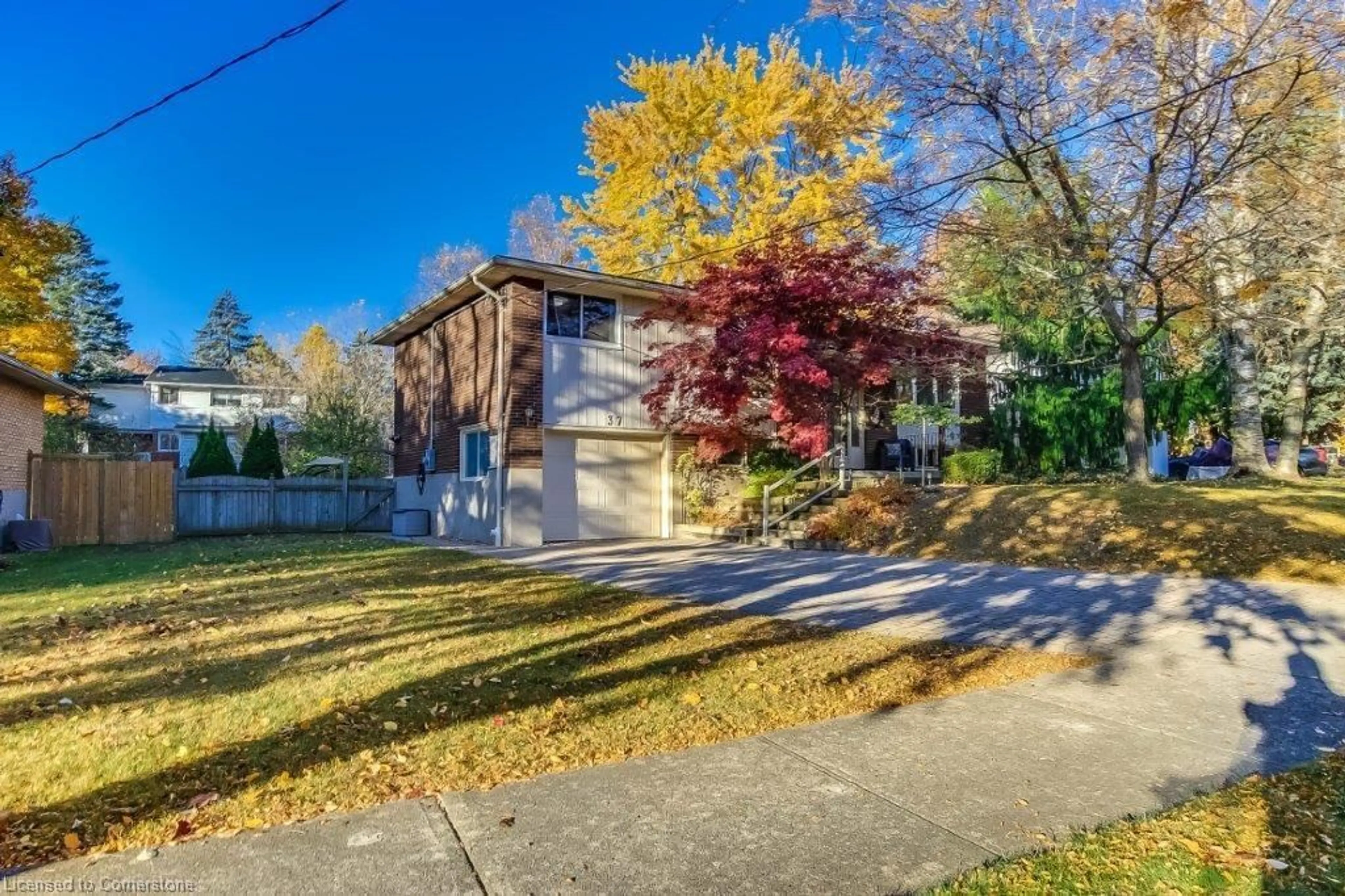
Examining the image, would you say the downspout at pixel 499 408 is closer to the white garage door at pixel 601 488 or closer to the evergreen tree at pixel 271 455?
the white garage door at pixel 601 488

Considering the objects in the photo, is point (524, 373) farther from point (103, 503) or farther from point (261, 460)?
point (261, 460)

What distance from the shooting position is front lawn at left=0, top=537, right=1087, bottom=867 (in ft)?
9.92

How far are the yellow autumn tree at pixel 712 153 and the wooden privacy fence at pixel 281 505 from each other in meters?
9.52

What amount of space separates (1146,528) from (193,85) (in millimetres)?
12274

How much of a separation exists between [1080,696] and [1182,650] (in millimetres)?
1748

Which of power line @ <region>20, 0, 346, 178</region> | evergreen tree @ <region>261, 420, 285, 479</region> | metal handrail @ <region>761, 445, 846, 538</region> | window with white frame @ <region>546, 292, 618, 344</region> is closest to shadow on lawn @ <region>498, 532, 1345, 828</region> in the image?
metal handrail @ <region>761, 445, 846, 538</region>

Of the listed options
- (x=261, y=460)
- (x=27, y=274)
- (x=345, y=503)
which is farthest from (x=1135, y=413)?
(x=27, y=274)

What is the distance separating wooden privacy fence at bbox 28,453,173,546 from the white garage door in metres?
8.23

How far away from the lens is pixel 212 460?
1972cm

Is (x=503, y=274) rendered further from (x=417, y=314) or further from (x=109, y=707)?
(x=109, y=707)

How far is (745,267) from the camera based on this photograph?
43.4 ft

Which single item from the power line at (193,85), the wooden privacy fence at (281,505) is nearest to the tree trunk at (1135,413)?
the power line at (193,85)

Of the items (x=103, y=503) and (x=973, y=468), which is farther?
(x=973, y=468)

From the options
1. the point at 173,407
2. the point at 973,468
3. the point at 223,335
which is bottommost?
the point at 973,468
